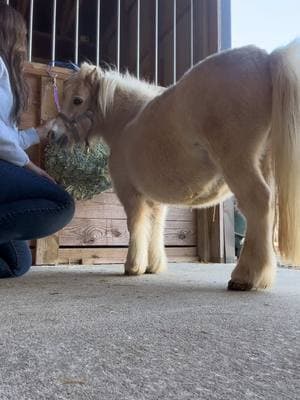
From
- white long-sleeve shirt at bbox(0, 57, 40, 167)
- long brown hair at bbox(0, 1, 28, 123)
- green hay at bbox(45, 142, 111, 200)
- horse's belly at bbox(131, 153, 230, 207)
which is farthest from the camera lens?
green hay at bbox(45, 142, 111, 200)

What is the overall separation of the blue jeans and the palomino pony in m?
0.42

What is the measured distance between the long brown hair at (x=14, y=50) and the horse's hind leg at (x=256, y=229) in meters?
0.82

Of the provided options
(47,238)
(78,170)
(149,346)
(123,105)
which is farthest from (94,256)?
(149,346)

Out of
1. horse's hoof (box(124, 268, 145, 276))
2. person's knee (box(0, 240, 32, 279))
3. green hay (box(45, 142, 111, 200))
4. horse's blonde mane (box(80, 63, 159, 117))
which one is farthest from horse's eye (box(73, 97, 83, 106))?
horse's hoof (box(124, 268, 145, 276))

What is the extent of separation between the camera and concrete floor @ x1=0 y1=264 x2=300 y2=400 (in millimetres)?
533

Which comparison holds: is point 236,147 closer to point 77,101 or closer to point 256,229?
point 256,229

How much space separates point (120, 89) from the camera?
85.9 inches

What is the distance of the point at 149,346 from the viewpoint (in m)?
0.71

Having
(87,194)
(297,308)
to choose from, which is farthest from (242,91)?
(87,194)

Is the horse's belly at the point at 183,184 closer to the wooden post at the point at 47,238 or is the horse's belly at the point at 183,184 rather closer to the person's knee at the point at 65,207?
the person's knee at the point at 65,207

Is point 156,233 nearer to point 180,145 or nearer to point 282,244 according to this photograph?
point 180,145

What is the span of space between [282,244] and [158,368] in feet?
2.66

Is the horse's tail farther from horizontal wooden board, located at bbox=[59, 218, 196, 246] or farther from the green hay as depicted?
horizontal wooden board, located at bbox=[59, 218, 196, 246]

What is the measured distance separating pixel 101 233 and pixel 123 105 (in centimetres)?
88
